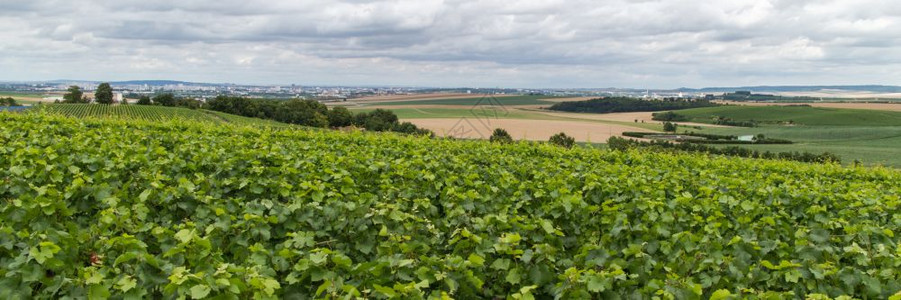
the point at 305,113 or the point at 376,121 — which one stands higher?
the point at 305,113

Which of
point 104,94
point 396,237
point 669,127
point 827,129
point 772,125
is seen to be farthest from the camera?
point 772,125

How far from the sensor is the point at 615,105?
113m

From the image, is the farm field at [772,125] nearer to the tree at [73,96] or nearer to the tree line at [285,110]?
the tree line at [285,110]

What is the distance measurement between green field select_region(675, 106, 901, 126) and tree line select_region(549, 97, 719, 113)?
6737 millimetres

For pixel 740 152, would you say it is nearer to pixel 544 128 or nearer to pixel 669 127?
pixel 544 128

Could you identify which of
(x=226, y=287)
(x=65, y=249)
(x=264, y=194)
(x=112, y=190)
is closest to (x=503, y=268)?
(x=226, y=287)

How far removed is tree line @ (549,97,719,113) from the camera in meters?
111

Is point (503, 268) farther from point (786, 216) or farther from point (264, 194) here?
point (786, 216)

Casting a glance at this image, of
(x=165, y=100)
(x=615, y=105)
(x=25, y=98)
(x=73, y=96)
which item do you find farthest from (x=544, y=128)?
(x=25, y=98)

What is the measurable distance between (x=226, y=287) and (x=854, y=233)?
6536 millimetres

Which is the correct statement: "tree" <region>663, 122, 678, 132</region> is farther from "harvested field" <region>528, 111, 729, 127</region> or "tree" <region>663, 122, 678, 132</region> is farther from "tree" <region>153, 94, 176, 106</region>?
"tree" <region>153, 94, 176, 106</region>

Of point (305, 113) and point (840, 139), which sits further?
point (840, 139)

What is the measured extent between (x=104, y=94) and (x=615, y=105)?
92.4 meters

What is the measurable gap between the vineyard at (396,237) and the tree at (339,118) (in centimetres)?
6247
